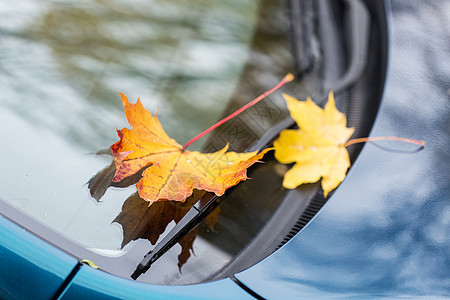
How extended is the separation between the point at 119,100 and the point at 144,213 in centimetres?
35

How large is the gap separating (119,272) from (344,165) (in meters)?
0.69

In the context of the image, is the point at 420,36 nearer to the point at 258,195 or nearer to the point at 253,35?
the point at 253,35

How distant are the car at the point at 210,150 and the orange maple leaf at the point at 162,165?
0.12 feet

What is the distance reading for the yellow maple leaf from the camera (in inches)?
54.8

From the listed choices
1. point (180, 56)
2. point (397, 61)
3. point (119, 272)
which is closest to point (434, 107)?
point (397, 61)

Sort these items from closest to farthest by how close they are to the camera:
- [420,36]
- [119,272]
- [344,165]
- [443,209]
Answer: [119,272]
[443,209]
[344,165]
[420,36]

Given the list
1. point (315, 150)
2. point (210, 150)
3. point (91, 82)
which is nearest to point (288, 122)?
point (315, 150)

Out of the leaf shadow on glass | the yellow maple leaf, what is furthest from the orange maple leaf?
the yellow maple leaf

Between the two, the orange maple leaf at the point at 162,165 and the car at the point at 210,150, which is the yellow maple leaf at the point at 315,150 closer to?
the car at the point at 210,150

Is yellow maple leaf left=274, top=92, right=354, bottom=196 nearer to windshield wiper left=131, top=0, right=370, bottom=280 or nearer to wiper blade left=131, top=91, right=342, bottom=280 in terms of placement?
windshield wiper left=131, top=0, right=370, bottom=280

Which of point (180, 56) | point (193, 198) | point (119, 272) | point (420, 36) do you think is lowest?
point (119, 272)

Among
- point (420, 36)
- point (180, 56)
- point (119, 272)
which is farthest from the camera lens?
point (420, 36)

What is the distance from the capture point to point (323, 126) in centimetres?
148

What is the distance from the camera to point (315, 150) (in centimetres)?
142
